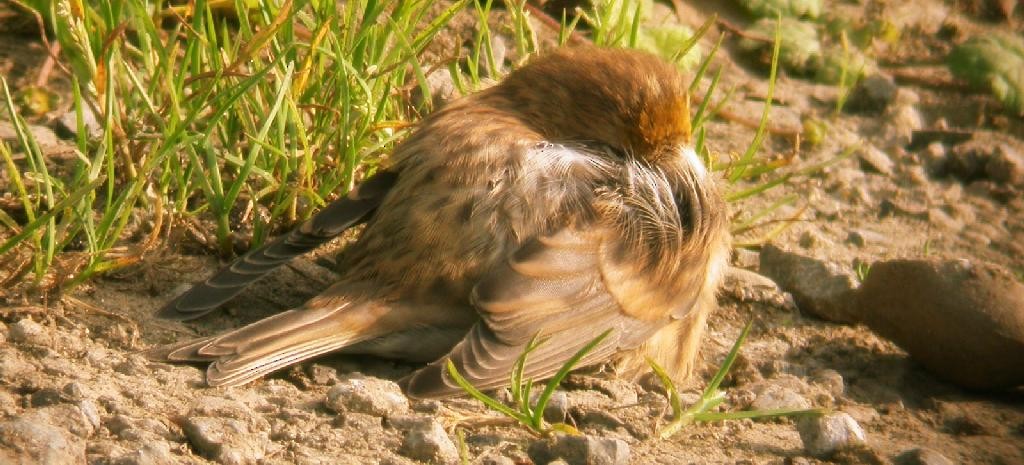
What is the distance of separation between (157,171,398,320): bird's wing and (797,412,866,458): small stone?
60.6 inches

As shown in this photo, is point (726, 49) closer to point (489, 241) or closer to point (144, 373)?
point (489, 241)

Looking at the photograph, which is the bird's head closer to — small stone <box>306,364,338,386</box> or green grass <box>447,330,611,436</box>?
green grass <box>447,330,611,436</box>

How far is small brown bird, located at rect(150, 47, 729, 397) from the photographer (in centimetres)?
410

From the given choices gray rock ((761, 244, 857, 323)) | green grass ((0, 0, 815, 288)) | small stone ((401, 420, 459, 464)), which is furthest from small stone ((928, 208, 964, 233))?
small stone ((401, 420, 459, 464))

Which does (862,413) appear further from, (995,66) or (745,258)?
(995,66)

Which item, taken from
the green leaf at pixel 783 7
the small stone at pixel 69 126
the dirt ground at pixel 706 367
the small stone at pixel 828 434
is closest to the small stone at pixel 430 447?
the dirt ground at pixel 706 367

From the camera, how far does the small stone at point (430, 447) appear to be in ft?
12.0

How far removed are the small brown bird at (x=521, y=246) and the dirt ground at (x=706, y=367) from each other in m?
0.14

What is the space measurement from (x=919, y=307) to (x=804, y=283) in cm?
64

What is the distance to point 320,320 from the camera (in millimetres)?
4141

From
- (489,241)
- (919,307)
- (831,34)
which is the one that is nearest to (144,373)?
(489,241)

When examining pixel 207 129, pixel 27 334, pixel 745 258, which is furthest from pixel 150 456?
pixel 745 258

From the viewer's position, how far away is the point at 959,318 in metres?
4.68

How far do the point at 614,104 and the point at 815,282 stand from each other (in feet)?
3.80
